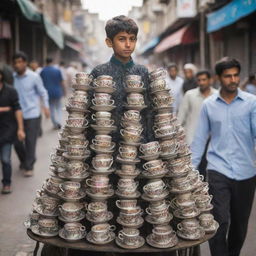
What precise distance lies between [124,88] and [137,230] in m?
1.03

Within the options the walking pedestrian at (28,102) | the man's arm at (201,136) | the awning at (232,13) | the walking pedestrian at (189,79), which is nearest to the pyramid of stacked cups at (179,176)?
the man's arm at (201,136)

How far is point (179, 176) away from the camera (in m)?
3.31

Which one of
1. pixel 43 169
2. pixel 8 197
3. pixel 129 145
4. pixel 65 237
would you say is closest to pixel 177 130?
pixel 129 145

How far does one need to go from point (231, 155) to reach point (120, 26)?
141 centimetres

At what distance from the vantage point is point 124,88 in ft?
11.3

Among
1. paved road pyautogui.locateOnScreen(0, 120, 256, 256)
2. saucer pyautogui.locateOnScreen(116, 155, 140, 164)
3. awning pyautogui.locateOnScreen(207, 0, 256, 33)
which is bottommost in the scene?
paved road pyautogui.locateOnScreen(0, 120, 256, 256)

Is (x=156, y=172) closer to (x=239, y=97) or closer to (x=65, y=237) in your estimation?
(x=65, y=237)

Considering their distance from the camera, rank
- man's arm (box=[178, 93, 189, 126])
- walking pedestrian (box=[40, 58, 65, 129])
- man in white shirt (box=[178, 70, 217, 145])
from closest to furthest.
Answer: man in white shirt (box=[178, 70, 217, 145]), man's arm (box=[178, 93, 189, 126]), walking pedestrian (box=[40, 58, 65, 129])

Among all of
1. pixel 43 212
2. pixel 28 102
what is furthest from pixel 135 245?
pixel 28 102

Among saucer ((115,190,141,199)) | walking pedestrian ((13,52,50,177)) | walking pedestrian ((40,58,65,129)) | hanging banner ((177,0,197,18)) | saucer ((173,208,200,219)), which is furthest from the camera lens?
hanging banner ((177,0,197,18))

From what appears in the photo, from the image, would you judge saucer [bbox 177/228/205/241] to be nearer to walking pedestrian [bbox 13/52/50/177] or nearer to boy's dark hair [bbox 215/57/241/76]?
boy's dark hair [bbox 215/57/241/76]

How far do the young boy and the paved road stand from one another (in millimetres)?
1843

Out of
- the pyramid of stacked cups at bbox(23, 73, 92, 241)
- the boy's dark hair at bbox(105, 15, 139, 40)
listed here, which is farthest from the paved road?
the boy's dark hair at bbox(105, 15, 139, 40)

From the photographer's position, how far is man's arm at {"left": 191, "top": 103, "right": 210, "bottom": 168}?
162 inches
